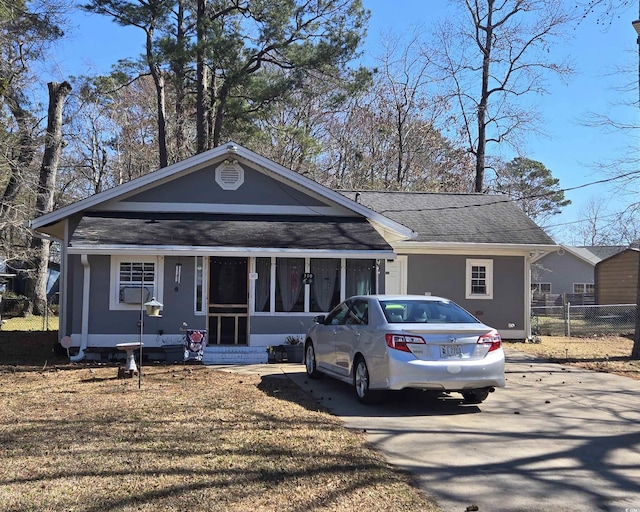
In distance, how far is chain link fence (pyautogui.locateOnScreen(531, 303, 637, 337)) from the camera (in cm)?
2064

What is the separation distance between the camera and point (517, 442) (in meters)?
6.53

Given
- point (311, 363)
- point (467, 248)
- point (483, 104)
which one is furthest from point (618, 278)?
point (311, 363)

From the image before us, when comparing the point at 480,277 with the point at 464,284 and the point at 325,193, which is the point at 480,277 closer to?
the point at 464,284

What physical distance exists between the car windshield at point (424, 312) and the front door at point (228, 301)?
234 inches

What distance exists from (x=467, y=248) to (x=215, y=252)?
8.38 m

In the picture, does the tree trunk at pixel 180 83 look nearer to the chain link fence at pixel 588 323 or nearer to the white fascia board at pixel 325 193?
the white fascia board at pixel 325 193

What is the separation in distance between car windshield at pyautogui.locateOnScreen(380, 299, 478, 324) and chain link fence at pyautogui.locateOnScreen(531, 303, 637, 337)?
11636mm

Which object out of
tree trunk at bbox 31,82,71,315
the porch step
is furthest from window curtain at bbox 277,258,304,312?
tree trunk at bbox 31,82,71,315

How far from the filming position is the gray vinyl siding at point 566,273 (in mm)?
41469

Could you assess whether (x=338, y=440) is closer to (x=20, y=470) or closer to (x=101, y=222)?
(x=20, y=470)

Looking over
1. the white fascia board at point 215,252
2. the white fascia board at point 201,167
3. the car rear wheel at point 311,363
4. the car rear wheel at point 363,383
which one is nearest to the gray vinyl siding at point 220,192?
the white fascia board at point 201,167

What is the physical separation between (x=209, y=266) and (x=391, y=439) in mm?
8173

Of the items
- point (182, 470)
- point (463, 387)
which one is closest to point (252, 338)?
point (463, 387)

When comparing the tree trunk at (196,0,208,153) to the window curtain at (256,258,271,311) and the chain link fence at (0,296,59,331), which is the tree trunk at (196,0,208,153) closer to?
the chain link fence at (0,296,59,331)
